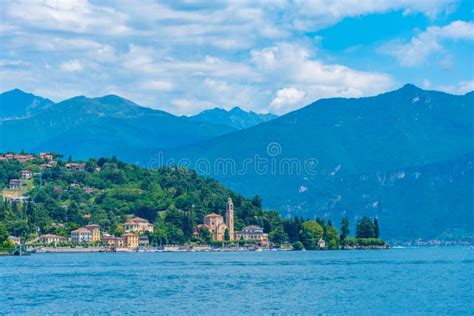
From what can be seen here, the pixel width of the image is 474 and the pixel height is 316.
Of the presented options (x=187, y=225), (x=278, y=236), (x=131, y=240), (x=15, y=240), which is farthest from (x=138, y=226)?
(x=15, y=240)

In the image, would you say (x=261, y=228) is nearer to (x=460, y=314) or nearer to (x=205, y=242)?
(x=205, y=242)

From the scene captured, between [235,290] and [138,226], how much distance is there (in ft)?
364

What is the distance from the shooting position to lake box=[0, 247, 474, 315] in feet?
206

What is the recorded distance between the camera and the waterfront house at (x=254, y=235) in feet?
617

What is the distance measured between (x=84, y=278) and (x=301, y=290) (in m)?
23.6

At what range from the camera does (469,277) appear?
309 feet

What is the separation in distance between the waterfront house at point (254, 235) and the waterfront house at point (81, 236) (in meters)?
29.8

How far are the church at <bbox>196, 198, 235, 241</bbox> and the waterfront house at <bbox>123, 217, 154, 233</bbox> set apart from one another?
912 centimetres

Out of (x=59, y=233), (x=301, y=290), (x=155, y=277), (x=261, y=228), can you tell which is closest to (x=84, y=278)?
(x=155, y=277)

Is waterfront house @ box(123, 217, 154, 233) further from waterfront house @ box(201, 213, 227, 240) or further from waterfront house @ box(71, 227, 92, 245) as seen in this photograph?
waterfront house @ box(201, 213, 227, 240)

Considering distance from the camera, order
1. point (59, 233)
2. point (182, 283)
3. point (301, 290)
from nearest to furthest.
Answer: point (301, 290), point (182, 283), point (59, 233)

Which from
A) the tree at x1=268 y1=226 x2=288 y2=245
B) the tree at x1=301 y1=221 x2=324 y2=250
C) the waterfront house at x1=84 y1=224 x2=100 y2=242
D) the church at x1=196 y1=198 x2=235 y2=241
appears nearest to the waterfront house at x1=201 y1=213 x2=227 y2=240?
the church at x1=196 y1=198 x2=235 y2=241

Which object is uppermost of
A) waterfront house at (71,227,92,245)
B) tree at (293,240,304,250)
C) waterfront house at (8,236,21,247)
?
waterfront house at (71,227,92,245)

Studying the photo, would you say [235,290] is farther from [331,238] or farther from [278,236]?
[331,238]
